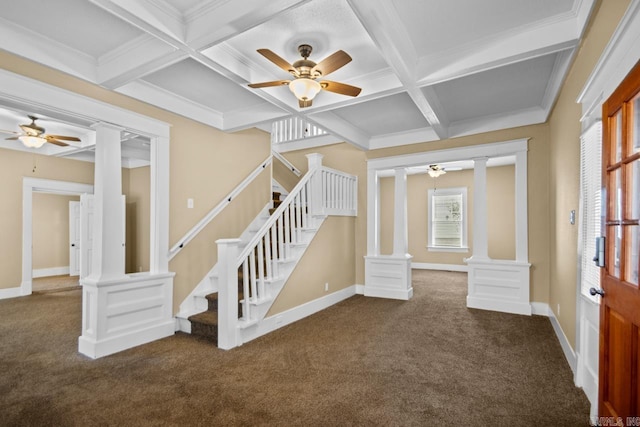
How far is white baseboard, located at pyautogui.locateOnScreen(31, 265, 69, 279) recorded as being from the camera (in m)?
7.72

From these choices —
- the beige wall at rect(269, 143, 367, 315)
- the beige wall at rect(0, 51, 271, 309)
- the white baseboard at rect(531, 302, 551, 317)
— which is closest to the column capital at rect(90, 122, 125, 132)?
the beige wall at rect(0, 51, 271, 309)

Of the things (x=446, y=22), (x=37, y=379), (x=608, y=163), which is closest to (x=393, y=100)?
(x=446, y=22)

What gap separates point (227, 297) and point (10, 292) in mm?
5050

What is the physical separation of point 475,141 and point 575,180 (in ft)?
7.52

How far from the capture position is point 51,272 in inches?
314

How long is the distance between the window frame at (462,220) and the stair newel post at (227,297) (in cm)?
669

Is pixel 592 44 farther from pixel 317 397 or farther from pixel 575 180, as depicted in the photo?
pixel 317 397

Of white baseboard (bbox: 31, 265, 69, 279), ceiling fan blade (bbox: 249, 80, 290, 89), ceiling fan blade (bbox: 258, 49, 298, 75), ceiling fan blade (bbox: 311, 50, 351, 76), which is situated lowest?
white baseboard (bbox: 31, 265, 69, 279)

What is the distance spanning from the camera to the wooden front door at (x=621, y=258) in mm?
1506

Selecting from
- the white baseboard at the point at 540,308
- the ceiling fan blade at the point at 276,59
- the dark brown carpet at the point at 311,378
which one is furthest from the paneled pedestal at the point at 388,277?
the ceiling fan blade at the point at 276,59

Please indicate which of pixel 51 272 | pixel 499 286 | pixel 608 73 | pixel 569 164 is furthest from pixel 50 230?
pixel 608 73

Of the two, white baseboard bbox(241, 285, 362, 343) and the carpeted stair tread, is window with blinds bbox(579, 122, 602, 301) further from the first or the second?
the carpeted stair tread

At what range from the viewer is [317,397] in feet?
7.72

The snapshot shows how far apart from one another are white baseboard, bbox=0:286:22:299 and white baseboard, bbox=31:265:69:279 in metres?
2.36
